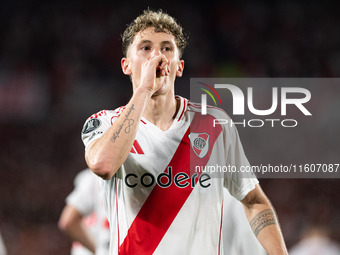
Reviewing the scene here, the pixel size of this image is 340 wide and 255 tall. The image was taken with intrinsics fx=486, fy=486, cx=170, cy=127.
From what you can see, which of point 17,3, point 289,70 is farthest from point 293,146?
point 17,3

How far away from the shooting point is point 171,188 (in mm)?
2438

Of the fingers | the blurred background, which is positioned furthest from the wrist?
the blurred background

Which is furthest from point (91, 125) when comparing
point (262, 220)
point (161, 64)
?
point (262, 220)

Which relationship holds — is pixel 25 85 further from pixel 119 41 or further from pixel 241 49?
pixel 241 49

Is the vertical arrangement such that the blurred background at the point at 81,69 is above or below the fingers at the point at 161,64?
above

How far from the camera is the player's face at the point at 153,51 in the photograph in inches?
98.9

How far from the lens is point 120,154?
2.17 metres

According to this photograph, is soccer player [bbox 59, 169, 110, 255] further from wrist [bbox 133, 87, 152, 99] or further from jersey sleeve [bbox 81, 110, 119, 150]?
wrist [bbox 133, 87, 152, 99]

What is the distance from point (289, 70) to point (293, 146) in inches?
71.5

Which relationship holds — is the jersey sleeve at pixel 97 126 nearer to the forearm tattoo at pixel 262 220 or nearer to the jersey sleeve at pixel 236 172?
the jersey sleeve at pixel 236 172

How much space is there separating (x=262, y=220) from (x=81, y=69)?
18.8 ft

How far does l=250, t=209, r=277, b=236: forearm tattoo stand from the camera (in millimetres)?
2381
